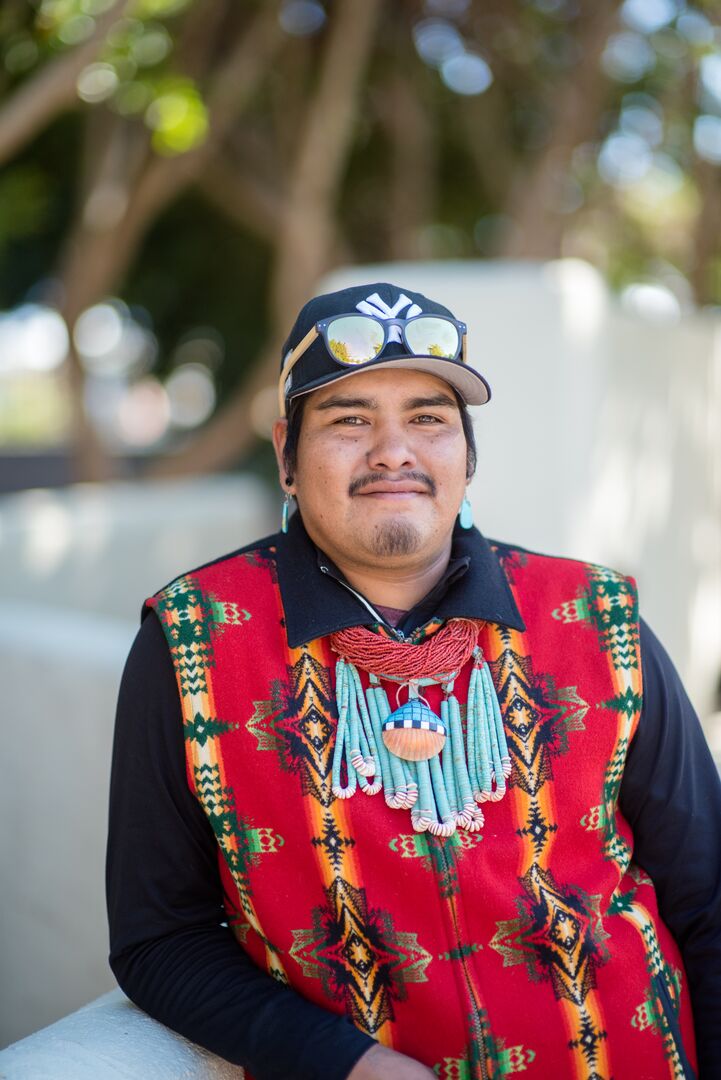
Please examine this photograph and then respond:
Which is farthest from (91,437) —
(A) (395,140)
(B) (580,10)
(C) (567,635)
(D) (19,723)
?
(C) (567,635)

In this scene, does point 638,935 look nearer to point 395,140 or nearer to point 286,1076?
point 286,1076

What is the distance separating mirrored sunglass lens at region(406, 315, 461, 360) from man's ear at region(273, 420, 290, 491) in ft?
1.04

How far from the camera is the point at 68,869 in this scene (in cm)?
312

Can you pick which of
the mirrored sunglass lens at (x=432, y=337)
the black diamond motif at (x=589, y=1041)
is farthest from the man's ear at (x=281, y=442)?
the black diamond motif at (x=589, y=1041)

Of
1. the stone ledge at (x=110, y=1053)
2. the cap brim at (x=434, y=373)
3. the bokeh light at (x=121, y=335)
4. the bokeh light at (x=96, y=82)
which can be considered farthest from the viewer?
the bokeh light at (x=121, y=335)

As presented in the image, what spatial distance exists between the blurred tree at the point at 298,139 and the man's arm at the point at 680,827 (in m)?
3.18

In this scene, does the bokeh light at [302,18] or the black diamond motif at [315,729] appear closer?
the black diamond motif at [315,729]

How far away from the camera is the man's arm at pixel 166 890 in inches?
69.5

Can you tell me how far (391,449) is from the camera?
193 centimetres

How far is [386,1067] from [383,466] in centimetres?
97

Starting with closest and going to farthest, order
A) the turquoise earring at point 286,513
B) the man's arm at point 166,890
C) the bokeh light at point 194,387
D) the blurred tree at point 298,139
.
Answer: the man's arm at point 166,890 → the turquoise earring at point 286,513 → the blurred tree at point 298,139 → the bokeh light at point 194,387

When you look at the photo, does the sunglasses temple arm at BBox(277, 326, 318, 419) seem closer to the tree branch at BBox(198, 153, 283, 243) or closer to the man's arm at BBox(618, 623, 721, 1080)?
the man's arm at BBox(618, 623, 721, 1080)

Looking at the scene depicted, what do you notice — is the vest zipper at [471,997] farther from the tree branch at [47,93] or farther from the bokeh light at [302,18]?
the bokeh light at [302,18]

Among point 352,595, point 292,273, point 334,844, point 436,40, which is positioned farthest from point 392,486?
point 436,40
